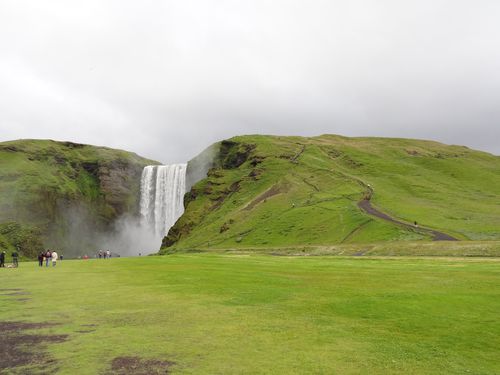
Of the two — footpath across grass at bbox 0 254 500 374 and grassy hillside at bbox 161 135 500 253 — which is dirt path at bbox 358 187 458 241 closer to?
grassy hillside at bbox 161 135 500 253

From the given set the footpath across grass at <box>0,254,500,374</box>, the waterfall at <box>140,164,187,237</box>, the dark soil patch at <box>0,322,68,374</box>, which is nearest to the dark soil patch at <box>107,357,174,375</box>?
the footpath across grass at <box>0,254,500,374</box>

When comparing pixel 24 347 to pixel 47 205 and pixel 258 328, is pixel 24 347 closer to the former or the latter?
pixel 258 328

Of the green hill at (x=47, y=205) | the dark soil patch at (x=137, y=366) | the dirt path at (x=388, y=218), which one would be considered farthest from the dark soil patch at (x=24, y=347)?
the green hill at (x=47, y=205)

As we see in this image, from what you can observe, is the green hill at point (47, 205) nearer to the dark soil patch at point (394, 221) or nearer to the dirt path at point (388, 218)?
the dirt path at point (388, 218)

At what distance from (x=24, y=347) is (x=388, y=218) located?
309 feet

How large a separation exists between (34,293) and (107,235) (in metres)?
174

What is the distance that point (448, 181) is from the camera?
15862cm

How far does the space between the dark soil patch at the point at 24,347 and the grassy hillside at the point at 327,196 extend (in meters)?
75.8

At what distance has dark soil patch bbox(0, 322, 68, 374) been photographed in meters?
13.3

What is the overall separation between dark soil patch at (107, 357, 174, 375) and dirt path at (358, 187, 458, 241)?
247 ft

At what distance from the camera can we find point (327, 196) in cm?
13000

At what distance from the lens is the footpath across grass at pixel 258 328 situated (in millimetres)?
13188

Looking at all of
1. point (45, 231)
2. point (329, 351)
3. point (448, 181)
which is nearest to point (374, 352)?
point (329, 351)

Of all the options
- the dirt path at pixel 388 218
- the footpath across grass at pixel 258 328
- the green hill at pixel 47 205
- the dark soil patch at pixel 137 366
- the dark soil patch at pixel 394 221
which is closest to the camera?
the dark soil patch at pixel 137 366
